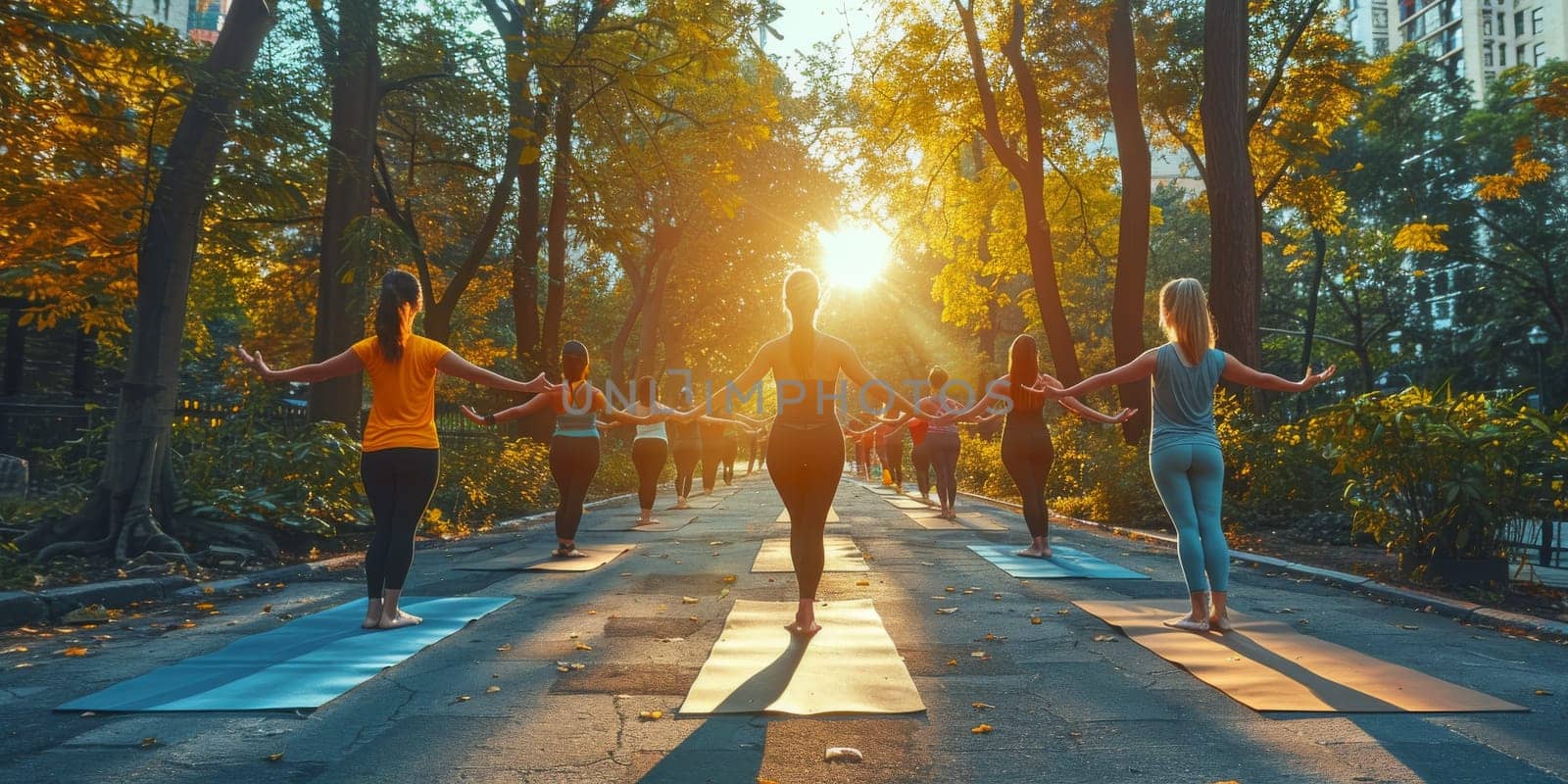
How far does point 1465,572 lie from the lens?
8.45 m

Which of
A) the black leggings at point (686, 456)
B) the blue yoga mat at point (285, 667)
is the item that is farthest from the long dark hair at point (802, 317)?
the black leggings at point (686, 456)


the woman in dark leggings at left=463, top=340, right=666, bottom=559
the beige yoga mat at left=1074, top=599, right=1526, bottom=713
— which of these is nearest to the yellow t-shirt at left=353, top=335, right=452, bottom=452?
the woman in dark leggings at left=463, top=340, right=666, bottom=559

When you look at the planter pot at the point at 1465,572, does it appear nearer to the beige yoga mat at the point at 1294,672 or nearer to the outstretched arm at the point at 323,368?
the beige yoga mat at the point at 1294,672

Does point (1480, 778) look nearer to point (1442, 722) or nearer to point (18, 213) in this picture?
point (1442, 722)

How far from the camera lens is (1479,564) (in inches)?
332

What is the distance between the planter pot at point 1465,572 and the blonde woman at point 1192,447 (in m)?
2.77

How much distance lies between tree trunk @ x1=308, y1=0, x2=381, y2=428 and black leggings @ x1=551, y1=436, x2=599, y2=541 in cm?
388

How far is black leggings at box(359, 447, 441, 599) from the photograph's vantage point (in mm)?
6676

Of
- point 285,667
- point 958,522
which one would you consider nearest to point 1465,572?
point 285,667

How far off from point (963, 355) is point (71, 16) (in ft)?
127

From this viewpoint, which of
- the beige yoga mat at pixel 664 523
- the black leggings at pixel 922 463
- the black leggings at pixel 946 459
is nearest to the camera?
the beige yoga mat at pixel 664 523

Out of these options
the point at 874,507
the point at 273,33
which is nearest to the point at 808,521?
the point at 273,33

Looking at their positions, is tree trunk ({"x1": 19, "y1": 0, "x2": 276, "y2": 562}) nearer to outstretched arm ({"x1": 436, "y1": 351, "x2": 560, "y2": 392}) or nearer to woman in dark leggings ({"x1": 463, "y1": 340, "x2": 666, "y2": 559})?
woman in dark leggings ({"x1": 463, "y1": 340, "x2": 666, "y2": 559})

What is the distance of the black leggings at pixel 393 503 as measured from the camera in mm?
6676
